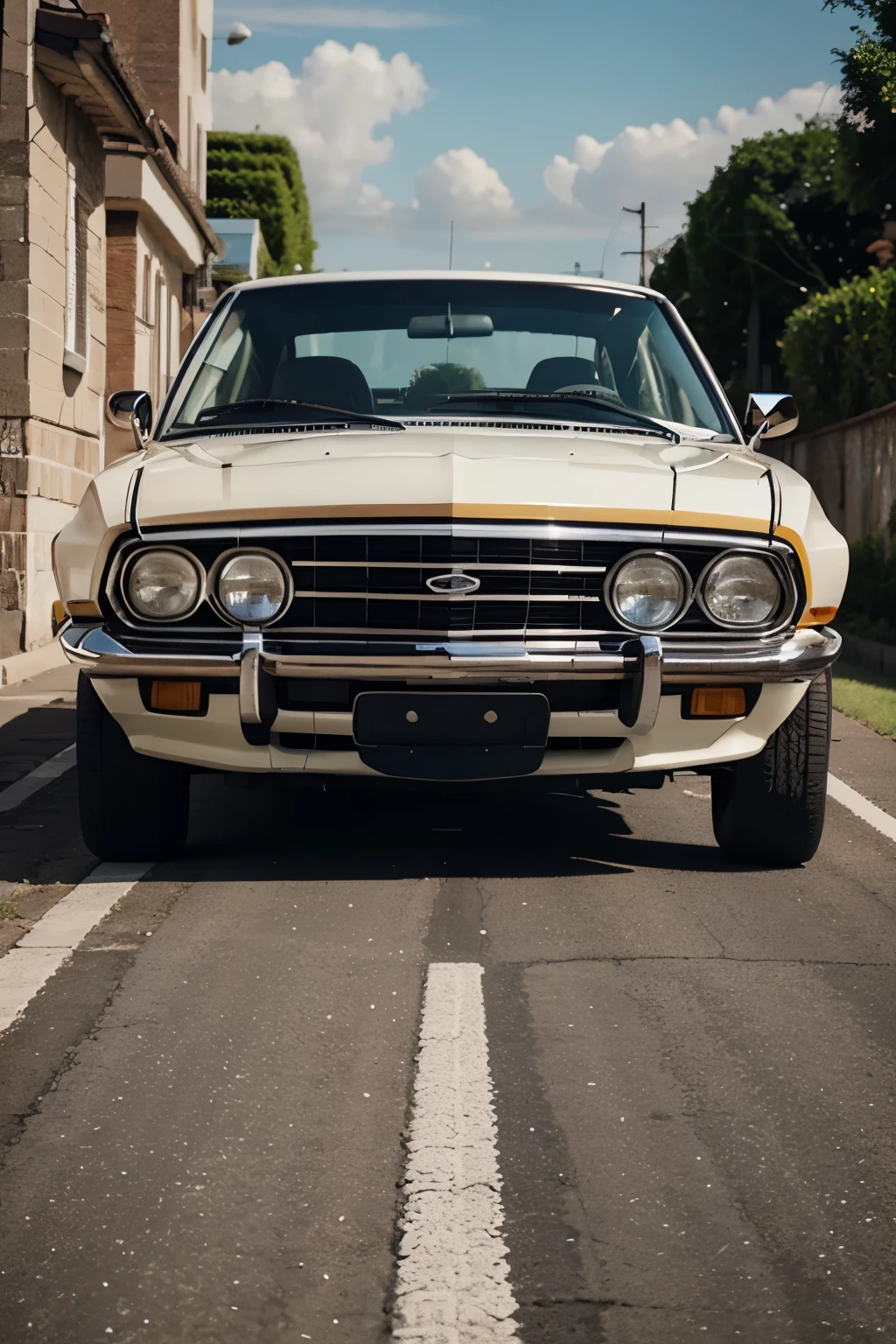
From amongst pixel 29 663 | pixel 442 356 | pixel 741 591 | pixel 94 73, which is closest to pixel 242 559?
pixel 741 591

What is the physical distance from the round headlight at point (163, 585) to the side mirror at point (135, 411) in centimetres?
121

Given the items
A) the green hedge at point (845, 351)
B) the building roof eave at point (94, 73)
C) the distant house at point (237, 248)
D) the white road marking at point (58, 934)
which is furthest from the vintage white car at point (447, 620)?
the distant house at point (237, 248)

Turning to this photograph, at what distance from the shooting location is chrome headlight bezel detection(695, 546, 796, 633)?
4.87 meters

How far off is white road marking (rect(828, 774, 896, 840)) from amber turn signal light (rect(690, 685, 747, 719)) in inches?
56.8

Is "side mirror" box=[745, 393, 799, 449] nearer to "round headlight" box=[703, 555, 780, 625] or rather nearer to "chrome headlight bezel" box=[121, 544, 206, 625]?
"round headlight" box=[703, 555, 780, 625]

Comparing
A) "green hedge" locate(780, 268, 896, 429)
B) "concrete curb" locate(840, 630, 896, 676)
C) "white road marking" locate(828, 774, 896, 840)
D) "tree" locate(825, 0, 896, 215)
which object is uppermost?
"tree" locate(825, 0, 896, 215)

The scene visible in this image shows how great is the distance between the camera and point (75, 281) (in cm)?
1603

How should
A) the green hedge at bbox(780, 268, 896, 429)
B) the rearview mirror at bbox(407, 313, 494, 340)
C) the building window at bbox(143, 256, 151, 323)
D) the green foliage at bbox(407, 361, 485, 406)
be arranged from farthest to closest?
1. the building window at bbox(143, 256, 151, 323)
2. the green hedge at bbox(780, 268, 896, 429)
3. the rearview mirror at bbox(407, 313, 494, 340)
4. the green foliage at bbox(407, 361, 485, 406)

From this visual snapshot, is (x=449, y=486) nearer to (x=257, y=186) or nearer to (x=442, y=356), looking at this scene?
(x=442, y=356)

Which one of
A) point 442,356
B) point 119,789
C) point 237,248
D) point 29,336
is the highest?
point 237,248

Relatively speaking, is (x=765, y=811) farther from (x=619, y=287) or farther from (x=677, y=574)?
(x=619, y=287)

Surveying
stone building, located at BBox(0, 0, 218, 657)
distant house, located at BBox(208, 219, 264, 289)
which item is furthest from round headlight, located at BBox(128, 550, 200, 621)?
distant house, located at BBox(208, 219, 264, 289)

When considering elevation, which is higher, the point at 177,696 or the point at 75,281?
the point at 75,281

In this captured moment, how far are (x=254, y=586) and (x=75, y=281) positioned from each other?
39.6 feet
